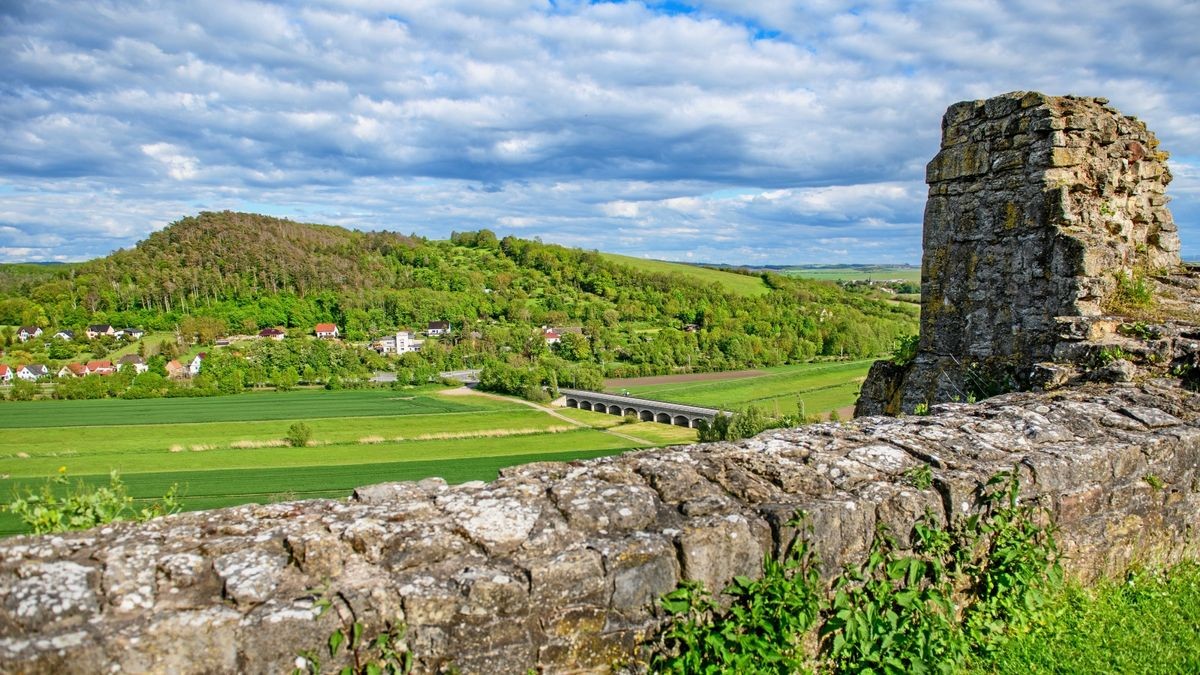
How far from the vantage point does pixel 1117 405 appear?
5805 millimetres

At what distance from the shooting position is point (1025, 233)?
8016 millimetres

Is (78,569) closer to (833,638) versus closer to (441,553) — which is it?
(441,553)

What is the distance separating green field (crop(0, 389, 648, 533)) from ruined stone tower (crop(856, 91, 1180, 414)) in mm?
22477

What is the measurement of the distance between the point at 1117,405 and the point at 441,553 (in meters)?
5.51

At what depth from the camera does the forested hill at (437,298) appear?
9544cm

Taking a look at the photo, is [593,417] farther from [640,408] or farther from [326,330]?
[326,330]

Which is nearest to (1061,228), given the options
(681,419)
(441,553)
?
(441,553)

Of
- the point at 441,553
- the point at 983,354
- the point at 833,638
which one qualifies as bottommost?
the point at 833,638

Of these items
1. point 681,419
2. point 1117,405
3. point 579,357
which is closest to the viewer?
point 1117,405

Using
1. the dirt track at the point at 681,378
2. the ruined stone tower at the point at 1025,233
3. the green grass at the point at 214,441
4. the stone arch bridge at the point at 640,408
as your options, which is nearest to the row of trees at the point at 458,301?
the dirt track at the point at 681,378

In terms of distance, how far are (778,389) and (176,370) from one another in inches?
2502

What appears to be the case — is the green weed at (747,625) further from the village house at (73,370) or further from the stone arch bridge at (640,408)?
the village house at (73,370)

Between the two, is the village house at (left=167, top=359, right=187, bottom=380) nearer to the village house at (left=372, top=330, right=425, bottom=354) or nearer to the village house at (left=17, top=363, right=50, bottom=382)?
the village house at (left=17, top=363, right=50, bottom=382)

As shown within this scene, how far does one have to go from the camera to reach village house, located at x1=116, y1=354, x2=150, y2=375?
252 feet
